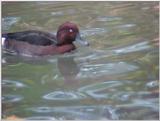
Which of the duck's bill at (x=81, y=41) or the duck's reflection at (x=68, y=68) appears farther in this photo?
the duck's bill at (x=81, y=41)

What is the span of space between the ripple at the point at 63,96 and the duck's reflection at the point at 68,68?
0.46 m

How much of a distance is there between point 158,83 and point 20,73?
71.8 inches

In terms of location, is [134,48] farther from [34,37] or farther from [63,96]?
[63,96]

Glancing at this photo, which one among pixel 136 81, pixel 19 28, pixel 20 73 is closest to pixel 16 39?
pixel 19 28

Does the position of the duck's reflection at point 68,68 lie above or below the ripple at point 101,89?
below

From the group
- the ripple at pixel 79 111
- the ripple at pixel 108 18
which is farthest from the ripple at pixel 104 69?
the ripple at pixel 108 18

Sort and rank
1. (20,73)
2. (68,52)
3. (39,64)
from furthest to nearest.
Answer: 1. (68,52)
2. (39,64)
3. (20,73)

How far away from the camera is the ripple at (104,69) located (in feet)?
23.3

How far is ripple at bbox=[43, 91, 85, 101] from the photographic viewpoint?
20.8ft

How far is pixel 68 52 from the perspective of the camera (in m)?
8.61

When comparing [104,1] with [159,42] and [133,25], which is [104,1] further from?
[159,42]

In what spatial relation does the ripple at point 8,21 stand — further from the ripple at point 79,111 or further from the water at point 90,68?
the ripple at point 79,111

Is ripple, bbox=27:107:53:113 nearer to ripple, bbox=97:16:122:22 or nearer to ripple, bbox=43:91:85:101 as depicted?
ripple, bbox=43:91:85:101

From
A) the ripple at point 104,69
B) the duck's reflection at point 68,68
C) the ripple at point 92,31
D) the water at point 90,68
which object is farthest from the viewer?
the ripple at point 92,31
